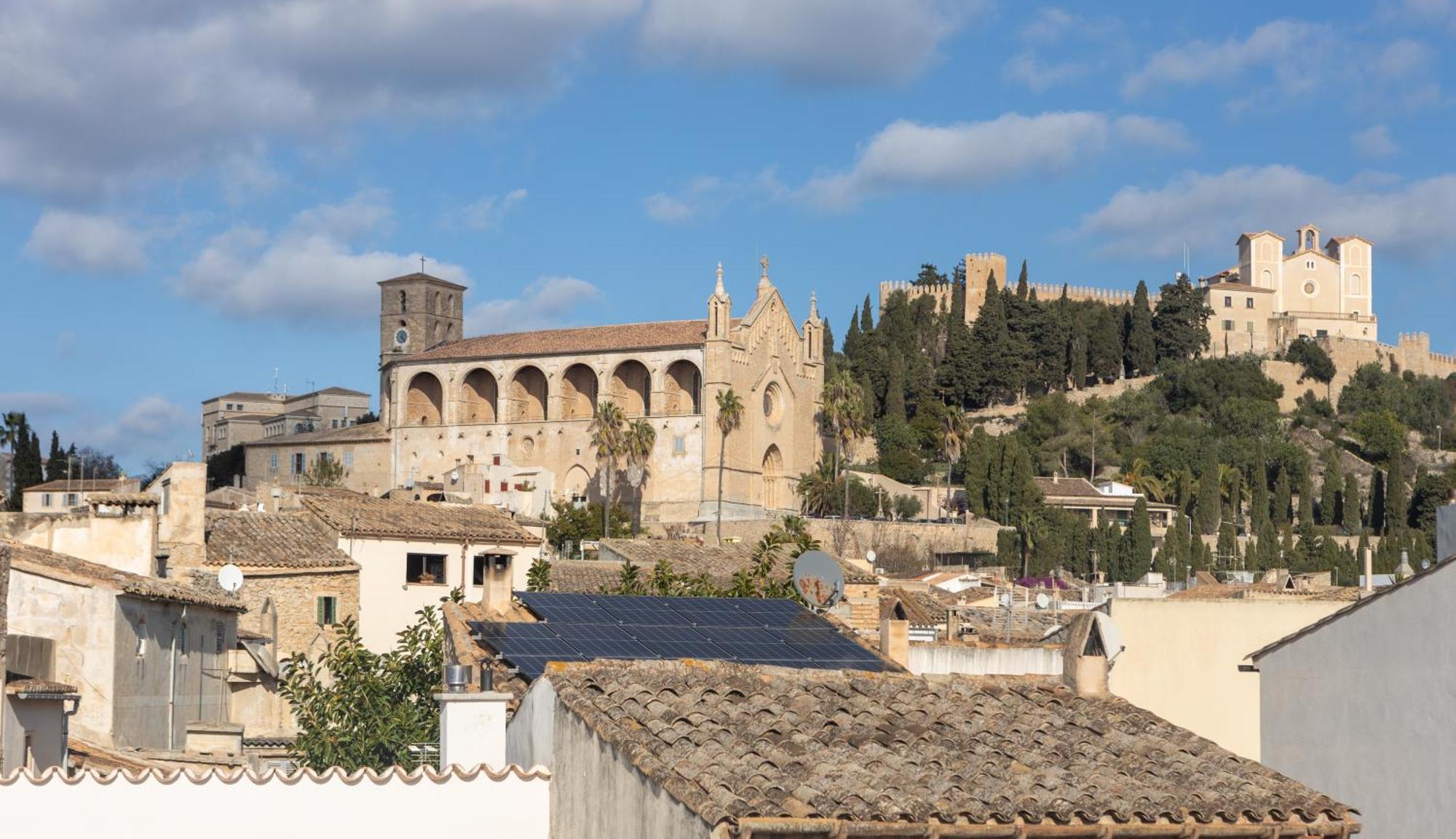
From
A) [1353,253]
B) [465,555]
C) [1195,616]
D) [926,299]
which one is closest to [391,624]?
[465,555]

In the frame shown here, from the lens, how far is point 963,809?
10.7 m

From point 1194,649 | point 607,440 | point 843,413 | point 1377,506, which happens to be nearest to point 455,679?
point 1194,649

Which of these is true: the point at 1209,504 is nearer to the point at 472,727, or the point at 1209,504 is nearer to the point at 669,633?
the point at 669,633

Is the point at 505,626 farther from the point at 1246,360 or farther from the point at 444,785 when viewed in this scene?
the point at 1246,360

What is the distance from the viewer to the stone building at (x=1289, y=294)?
151375 mm

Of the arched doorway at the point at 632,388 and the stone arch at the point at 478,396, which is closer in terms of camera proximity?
the arched doorway at the point at 632,388

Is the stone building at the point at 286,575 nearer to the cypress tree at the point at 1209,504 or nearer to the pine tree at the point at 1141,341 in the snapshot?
the cypress tree at the point at 1209,504

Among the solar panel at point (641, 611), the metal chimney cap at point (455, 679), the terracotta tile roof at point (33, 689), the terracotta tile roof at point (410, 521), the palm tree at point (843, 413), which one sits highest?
the palm tree at point (843, 413)

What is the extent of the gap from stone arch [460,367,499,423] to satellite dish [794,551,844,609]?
9115 centimetres

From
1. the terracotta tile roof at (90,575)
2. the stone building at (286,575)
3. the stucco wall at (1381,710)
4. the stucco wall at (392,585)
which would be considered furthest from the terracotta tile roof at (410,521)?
the stucco wall at (1381,710)

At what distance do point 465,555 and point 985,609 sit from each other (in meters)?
11.8

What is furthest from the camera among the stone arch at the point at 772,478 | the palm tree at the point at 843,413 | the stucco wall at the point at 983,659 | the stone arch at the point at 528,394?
the stone arch at the point at 528,394

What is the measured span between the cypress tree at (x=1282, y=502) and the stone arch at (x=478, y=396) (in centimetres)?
4111

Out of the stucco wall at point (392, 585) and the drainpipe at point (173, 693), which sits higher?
the stucco wall at point (392, 585)
